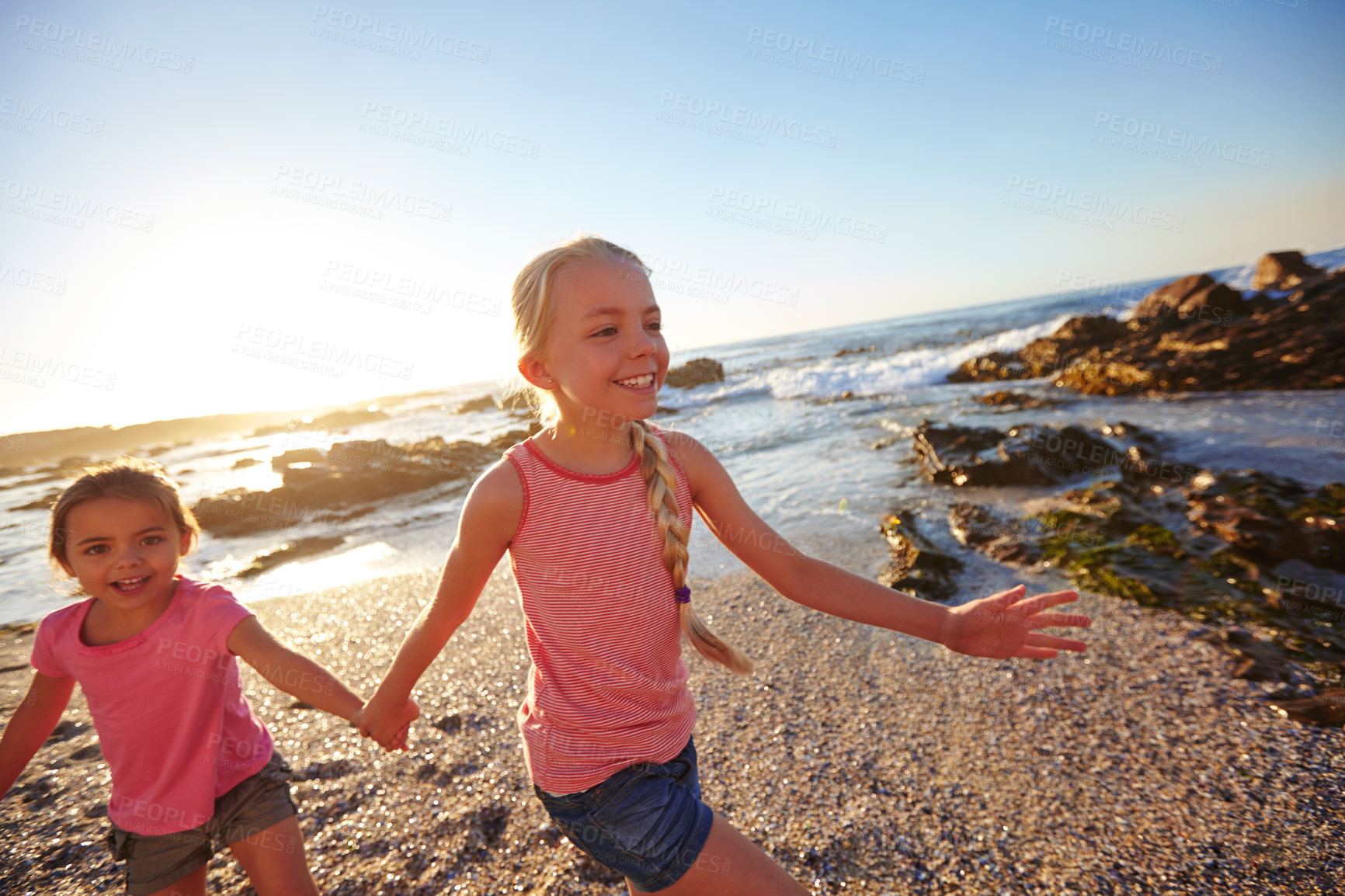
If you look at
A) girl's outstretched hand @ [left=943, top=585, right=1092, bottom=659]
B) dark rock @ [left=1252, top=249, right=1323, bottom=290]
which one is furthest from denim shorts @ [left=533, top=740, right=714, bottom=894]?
dark rock @ [left=1252, top=249, right=1323, bottom=290]

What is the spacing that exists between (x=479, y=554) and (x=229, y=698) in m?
1.29

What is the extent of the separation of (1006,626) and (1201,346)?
15.2m

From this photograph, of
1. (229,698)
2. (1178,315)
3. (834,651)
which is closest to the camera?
(229,698)

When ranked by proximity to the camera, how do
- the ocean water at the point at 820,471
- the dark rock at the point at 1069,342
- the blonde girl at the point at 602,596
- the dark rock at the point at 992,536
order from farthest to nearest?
the dark rock at the point at 1069,342 → the ocean water at the point at 820,471 → the dark rock at the point at 992,536 → the blonde girl at the point at 602,596

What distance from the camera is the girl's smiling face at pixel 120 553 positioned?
2045 mm

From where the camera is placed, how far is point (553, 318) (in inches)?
68.2

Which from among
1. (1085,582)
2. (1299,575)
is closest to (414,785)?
(1085,582)

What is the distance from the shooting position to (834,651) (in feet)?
13.0

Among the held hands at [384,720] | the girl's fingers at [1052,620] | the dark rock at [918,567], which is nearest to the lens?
the girl's fingers at [1052,620]

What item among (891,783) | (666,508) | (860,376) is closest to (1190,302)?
(860,376)

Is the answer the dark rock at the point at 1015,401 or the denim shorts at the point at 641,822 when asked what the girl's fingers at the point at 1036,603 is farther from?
the dark rock at the point at 1015,401

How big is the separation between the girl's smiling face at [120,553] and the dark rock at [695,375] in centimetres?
2586

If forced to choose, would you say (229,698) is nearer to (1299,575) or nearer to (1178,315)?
(1299,575)

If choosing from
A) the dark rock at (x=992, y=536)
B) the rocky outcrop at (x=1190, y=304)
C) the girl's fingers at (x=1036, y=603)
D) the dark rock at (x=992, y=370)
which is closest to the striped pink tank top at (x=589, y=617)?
the girl's fingers at (x=1036, y=603)
